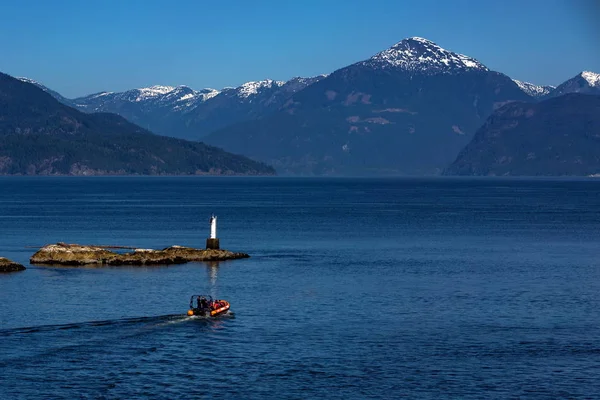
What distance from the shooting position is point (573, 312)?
76.4 meters

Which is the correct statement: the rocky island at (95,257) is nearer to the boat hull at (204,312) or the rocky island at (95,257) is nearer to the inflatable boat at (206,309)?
the inflatable boat at (206,309)

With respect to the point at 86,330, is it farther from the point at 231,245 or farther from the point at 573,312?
the point at 231,245

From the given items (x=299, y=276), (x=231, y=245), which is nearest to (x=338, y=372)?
(x=299, y=276)

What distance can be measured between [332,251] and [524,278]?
1448 inches

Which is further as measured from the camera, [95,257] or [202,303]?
[95,257]

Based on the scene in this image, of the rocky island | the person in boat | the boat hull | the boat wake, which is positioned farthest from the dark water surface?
the rocky island

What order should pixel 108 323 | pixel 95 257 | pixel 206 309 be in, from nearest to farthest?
1. pixel 108 323
2. pixel 206 309
3. pixel 95 257

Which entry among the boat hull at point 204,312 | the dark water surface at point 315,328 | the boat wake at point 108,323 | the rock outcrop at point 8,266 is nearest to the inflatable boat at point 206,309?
the boat hull at point 204,312

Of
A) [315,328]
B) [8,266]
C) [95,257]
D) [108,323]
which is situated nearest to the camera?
[315,328]

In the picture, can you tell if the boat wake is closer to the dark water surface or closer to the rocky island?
the dark water surface

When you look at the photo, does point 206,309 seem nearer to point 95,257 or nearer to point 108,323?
point 108,323

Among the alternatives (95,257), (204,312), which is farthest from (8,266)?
(204,312)

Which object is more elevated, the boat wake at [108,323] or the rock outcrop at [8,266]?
the rock outcrop at [8,266]

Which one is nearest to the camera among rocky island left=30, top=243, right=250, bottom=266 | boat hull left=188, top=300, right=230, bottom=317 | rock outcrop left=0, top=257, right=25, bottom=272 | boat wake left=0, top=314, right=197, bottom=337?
boat wake left=0, top=314, right=197, bottom=337
